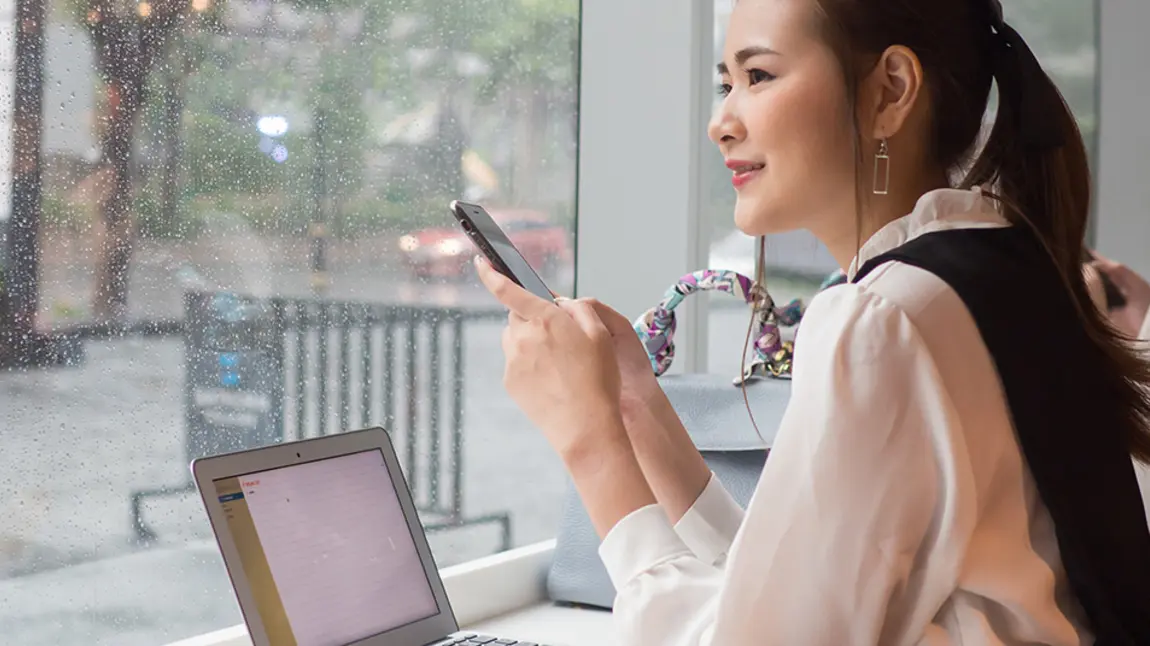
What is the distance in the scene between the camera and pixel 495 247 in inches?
43.6

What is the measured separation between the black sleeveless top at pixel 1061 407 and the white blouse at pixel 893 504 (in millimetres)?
13

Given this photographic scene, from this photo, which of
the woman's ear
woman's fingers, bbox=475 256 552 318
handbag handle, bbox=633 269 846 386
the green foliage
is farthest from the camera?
the green foliage

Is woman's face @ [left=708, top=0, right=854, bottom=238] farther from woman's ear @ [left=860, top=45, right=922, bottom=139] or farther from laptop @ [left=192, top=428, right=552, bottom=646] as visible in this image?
laptop @ [left=192, top=428, right=552, bottom=646]

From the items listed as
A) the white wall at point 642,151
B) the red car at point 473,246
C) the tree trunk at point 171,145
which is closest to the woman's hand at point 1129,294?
the white wall at point 642,151

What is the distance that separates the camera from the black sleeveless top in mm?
762

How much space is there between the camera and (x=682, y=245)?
2.02 metres

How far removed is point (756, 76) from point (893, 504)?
36 cm

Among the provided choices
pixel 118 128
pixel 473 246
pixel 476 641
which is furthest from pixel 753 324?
pixel 118 128

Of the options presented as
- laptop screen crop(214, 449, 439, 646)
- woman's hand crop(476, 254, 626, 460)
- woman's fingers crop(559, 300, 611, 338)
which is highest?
woman's fingers crop(559, 300, 611, 338)

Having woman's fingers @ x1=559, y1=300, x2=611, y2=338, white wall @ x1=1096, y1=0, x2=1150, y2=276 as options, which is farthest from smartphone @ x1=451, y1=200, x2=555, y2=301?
white wall @ x1=1096, y1=0, x2=1150, y2=276

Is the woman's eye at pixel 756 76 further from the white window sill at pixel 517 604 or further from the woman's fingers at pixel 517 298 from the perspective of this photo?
the white window sill at pixel 517 604

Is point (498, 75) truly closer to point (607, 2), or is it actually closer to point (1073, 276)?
point (607, 2)

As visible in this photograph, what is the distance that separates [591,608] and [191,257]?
75 centimetres

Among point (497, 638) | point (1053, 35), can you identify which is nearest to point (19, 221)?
point (497, 638)
